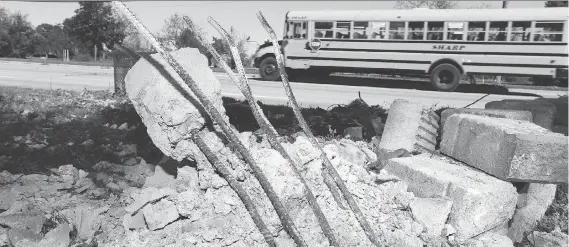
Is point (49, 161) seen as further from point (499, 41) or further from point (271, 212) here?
point (499, 41)

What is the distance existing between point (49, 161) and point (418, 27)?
1156 cm

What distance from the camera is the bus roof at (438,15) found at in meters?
11.7

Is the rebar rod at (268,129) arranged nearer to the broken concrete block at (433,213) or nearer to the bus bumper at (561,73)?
the broken concrete block at (433,213)

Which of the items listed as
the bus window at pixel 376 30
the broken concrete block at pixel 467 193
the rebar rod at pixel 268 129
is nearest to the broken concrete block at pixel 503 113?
the broken concrete block at pixel 467 193

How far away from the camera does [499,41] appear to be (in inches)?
480

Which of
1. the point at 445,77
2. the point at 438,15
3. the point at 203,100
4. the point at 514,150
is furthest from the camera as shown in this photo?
the point at 445,77

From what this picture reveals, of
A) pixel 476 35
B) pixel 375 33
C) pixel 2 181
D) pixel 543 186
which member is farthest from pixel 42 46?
pixel 476 35

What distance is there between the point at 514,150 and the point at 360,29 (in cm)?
1111

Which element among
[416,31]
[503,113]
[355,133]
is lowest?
[355,133]

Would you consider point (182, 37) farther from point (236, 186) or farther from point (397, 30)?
point (397, 30)

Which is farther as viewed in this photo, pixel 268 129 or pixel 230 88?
pixel 230 88

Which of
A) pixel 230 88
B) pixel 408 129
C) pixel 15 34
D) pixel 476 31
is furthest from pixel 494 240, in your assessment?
pixel 476 31

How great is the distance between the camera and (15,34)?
13.9 feet

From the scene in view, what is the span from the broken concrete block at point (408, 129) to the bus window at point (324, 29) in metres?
10.3
